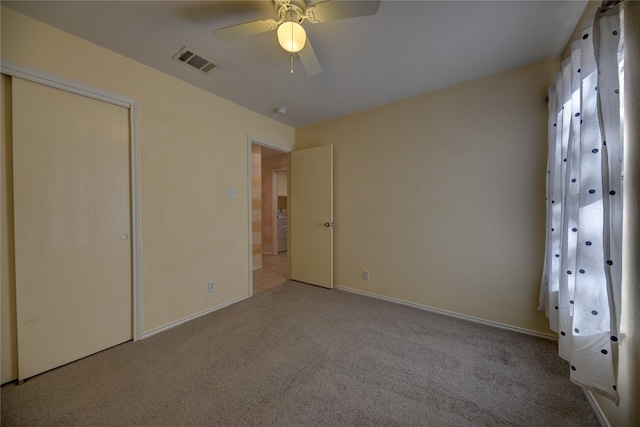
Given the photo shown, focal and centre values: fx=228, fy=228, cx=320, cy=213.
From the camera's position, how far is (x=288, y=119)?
3277 mm

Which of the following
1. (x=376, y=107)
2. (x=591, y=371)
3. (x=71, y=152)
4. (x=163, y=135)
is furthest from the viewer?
(x=376, y=107)

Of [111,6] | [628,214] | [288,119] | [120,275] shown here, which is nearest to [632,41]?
[628,214]

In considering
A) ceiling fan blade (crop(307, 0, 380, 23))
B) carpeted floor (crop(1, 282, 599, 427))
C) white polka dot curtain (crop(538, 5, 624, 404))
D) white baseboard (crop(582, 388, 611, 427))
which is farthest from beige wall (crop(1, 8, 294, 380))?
white baseboard (crop(582, 388, 611, 427))

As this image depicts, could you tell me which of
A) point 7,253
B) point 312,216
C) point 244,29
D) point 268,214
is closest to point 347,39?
point 244,29

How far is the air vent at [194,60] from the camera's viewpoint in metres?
1.87

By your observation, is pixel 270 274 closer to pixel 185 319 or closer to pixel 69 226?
pixel 185 319

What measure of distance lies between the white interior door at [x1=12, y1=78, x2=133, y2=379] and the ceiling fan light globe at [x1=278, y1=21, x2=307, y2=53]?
1.57m

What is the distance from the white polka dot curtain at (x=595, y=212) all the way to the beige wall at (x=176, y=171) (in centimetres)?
286

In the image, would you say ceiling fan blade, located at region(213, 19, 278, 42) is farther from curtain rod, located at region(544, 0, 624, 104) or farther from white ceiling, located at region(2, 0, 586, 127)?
curtain rod, located at region(544, 0, 624, 104)

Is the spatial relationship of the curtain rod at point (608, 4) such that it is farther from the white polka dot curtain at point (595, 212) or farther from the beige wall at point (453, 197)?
the beige wall at point (453, 197)

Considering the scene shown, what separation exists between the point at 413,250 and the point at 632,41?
2.07 meters

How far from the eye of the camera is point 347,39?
171 centimetres

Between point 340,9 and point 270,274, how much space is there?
365 cm

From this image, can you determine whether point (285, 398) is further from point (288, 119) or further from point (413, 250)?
point (288, 119)
